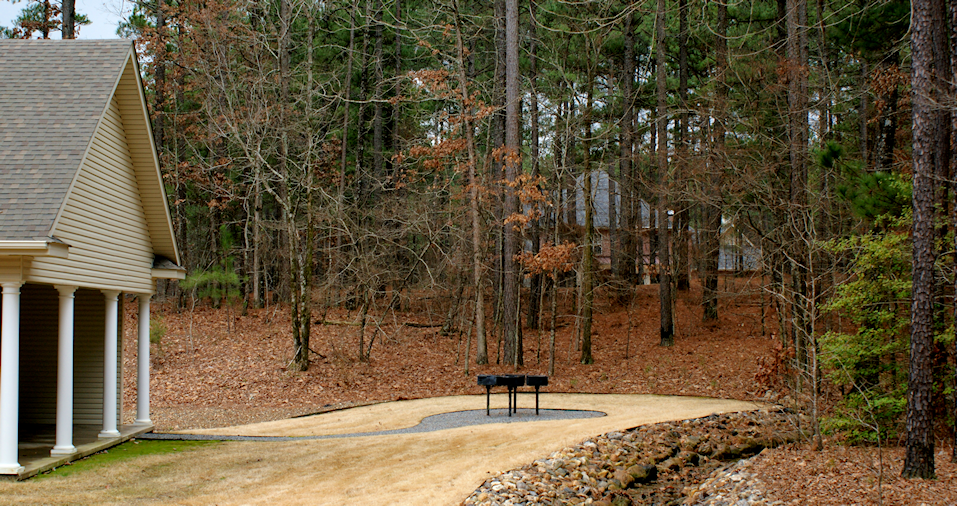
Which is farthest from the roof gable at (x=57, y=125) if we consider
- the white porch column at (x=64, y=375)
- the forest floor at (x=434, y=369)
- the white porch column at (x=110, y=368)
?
the forest floor at (x=434, y=369)

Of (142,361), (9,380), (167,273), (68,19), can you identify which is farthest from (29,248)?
(68,19)

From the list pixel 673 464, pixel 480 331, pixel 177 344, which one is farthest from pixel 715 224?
pixel 177 344

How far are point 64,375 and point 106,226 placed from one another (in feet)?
6.92

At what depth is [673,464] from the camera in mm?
9844

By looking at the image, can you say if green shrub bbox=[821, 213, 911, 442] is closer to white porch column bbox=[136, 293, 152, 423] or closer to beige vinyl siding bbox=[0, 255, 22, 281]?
beige vinyl siding bbox=[0, 255, 22, 281]

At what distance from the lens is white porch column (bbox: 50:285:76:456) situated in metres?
8.29

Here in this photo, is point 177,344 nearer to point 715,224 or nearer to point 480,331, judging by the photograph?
point 480,331

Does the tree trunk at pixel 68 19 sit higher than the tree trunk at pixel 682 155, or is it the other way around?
the tree trunk at pixel 68 19

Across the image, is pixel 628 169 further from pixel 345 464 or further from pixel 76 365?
pixel 76 365

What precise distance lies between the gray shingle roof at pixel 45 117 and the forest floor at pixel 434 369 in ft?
19.0

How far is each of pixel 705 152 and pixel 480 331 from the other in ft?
25.1

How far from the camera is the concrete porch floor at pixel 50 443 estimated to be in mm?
7871

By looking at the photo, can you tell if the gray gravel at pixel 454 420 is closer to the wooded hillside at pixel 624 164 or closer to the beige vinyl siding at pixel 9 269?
the beige vinyl siding at pixel 9 269

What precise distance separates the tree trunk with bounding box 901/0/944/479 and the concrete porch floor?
31.7 ft
